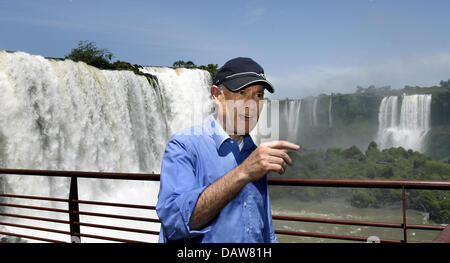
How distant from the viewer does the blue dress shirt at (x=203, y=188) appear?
0.88m

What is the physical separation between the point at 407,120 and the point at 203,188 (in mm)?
37490

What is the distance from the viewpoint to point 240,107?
3.27 ft

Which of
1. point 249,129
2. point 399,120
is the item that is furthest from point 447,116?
point 249,129

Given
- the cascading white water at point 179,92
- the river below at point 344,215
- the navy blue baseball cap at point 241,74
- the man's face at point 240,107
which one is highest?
the cascading white water at point 179,92

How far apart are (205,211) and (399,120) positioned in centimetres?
3790

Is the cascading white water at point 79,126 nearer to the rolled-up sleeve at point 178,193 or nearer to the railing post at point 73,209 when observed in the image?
the railing post at point 73,209

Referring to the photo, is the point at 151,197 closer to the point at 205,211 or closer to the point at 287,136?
the point at 205,211

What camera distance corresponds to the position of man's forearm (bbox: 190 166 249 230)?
2.74ft

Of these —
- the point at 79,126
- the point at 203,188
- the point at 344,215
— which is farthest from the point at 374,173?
the point at 203,188

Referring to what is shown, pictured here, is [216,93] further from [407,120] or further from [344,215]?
[407,120]

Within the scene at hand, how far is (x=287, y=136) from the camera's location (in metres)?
39.2

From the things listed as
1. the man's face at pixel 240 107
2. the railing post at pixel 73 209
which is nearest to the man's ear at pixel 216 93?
the man's face at pixel 240 107

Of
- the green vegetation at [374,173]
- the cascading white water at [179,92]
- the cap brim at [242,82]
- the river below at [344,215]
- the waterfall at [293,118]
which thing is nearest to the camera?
the cap brim at [242,82]
